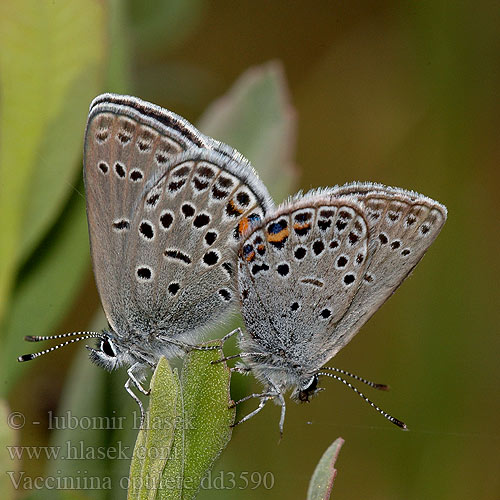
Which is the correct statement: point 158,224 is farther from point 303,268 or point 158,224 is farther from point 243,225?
point 303,268

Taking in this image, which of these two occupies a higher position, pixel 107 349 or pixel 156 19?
pixel 156 19

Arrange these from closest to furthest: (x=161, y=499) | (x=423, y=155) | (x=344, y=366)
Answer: (x=161, y=499) → (x=423, y=155) → (x=344, y=366)

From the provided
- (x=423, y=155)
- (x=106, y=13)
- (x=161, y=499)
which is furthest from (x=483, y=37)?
(x=161, y=499)

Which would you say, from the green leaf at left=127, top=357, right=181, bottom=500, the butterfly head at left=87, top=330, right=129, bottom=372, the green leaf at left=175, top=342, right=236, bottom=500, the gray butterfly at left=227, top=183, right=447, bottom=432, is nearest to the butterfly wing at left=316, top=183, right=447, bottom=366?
the gray butterfly at left=227, top=183, right=447, bottom=432

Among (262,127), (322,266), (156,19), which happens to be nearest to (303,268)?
(322,266)

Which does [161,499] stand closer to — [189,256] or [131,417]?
[131,417]

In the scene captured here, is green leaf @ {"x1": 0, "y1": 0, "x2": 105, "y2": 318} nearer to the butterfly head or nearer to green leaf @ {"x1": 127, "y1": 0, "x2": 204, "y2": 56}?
the butterfly head
